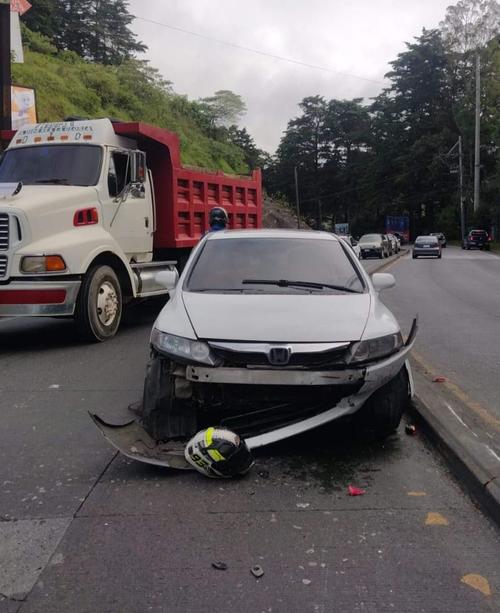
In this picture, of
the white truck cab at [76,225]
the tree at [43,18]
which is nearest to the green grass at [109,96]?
the tree at [43,18]

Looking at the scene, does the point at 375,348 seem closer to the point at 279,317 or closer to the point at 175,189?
the point at 279,317

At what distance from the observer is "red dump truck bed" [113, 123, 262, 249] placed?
35.1 feet

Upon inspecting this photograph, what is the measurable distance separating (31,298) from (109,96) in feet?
105

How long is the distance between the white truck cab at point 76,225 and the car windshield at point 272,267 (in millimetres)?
3130

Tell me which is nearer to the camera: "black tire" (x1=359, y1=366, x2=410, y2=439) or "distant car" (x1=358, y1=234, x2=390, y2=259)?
"black tire" (x1=359, y1=366, x2=410, y2=439)

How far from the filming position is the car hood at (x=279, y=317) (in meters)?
4.30

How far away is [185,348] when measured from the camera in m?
4.33

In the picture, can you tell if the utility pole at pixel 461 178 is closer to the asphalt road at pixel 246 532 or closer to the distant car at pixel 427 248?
the distant car at pixel 427 248

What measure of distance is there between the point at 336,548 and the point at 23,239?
20.9 ft

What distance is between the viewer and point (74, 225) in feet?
28.9

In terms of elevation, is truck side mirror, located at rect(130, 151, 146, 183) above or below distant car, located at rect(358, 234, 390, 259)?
above

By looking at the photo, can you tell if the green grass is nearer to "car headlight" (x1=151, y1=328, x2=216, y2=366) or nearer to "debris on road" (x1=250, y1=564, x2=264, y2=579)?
"car headlight" (x1=151, y1=328, x2=216, y2=366)

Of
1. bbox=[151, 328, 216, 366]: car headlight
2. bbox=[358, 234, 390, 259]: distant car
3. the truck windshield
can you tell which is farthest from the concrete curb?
bbox=[358, 234, 390, 259]: distant car

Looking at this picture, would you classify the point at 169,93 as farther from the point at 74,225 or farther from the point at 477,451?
the point at 477,451
